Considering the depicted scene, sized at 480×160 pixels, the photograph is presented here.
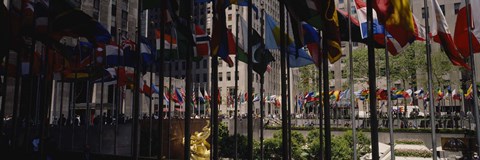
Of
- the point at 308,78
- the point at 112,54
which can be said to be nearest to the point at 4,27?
the point at 112,54

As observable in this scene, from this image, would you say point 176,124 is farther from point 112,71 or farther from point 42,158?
point 42,158

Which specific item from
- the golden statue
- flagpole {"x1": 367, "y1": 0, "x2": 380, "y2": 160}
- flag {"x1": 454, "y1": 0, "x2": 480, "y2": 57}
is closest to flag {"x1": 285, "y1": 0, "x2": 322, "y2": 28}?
flagpole {"x1": 367, "y1": 0, "x2": 380, "y2": 160}

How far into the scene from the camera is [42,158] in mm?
14141

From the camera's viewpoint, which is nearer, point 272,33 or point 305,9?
point 305,9

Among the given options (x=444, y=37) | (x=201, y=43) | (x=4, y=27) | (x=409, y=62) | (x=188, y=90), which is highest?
(x=409, y=62)

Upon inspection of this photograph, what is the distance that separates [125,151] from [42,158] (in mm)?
11305

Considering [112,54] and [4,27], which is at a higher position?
[4,27]

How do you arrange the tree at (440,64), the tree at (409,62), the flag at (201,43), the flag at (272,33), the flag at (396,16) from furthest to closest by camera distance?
the tree at (409,62) → the tree at (440,64) → the flag at (201,43) → the flag at (272,33) → the flag at (396,16)

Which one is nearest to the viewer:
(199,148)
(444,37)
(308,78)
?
(444,37)

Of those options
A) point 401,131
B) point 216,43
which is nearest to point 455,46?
point 216,43

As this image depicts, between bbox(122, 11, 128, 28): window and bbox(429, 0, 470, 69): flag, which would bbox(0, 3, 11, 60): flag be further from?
bbox(122, 11, 128, 28): window

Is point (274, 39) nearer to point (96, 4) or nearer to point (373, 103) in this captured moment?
point (373, 103)

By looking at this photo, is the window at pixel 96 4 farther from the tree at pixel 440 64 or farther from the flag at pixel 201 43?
the tree at pixel 440 64

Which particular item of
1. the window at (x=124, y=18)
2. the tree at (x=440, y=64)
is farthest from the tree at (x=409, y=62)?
the window at (x=124, y=18)
